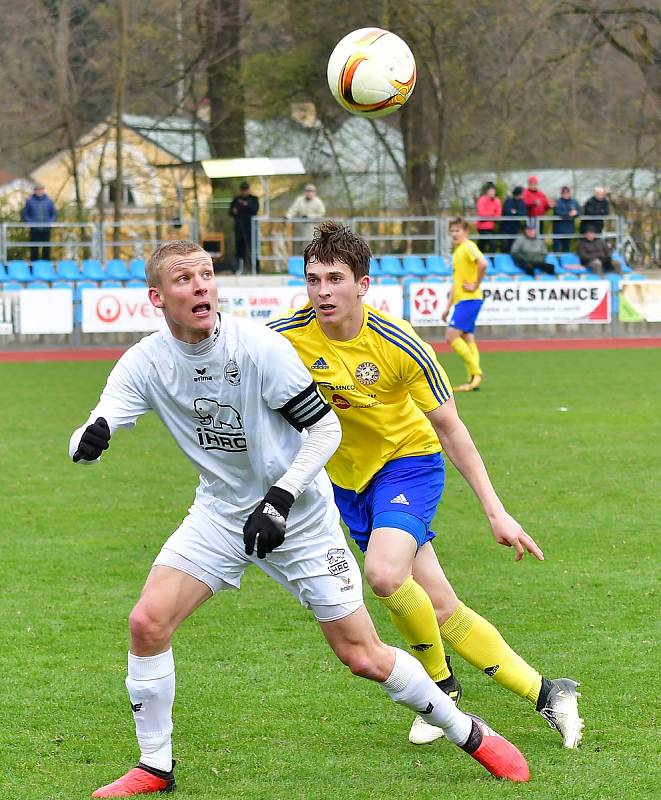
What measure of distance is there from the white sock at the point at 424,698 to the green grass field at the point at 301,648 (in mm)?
192

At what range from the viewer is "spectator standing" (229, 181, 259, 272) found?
79.9 feet

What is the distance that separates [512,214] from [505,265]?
74.6 inches

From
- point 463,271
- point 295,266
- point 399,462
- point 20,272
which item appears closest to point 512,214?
point 295,266

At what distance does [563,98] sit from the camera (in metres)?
31.2

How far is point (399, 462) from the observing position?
477 cm

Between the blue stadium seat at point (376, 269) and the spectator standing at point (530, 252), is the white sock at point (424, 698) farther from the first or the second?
the spectator standing at point (530, 252)

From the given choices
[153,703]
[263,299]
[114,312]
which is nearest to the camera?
[153,703]

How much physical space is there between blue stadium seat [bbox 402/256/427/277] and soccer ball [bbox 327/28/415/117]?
607 inches

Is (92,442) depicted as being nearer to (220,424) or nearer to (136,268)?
(220,424)

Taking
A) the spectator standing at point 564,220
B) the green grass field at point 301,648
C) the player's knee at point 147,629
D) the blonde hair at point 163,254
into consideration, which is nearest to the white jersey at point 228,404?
the blonde hair at point 163,254

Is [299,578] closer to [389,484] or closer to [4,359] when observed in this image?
[389,484]

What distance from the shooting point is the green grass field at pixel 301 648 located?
13.9 ft

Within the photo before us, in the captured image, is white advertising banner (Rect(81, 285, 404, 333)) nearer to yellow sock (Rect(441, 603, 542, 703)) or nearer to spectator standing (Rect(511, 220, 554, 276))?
spectator standing (Rect(511, 220, 554, 276))

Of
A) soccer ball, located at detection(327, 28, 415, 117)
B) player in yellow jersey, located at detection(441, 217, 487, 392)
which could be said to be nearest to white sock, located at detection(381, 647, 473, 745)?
soccer ball, located at detection(327, 28, 415, 117)
